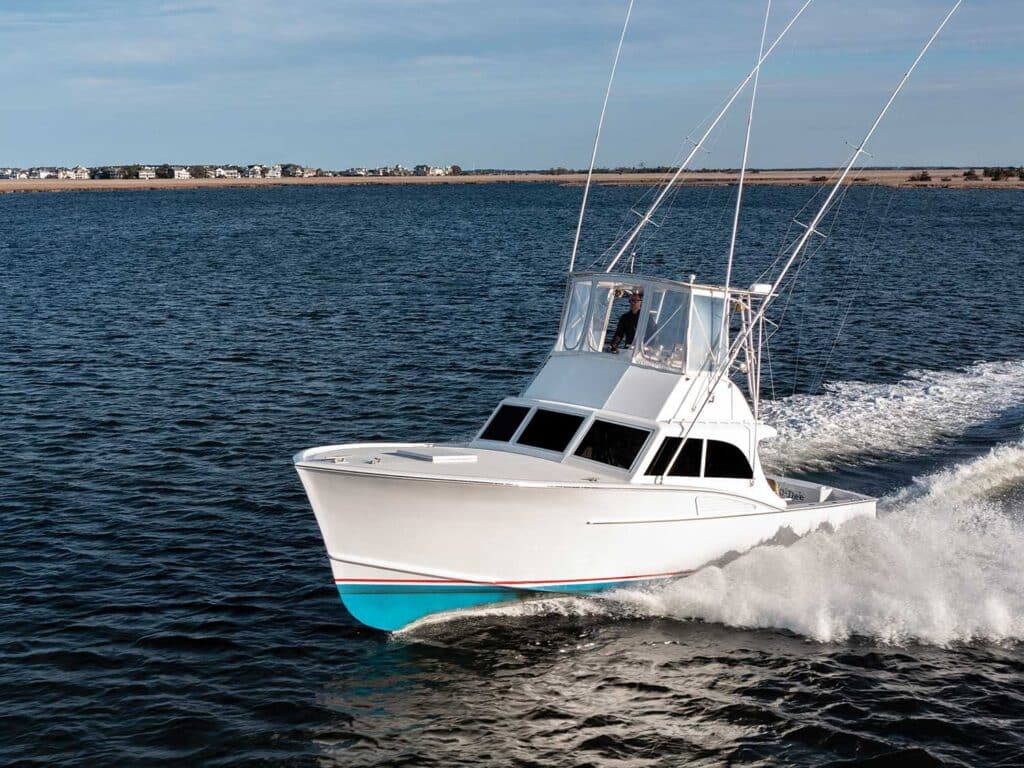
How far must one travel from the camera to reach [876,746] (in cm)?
1266

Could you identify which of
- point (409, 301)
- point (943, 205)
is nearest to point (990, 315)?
point (409, 301)

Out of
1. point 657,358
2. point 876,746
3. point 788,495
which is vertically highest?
point 657,358

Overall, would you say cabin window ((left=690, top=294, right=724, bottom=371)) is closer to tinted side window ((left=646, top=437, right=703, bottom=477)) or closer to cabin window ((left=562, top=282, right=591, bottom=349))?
tinted side window ((left=646, top=437, right=703, bottom=477))

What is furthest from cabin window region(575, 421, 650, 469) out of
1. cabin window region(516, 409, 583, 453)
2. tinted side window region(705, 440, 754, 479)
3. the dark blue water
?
the dark blue water

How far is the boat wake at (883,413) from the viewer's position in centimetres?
2355

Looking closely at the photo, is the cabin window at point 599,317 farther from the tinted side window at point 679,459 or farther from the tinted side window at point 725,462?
the tinted side window at point 725,462

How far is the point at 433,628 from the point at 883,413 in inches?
614

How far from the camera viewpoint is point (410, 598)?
14.9 metres

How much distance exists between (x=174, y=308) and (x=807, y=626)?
3519 cm

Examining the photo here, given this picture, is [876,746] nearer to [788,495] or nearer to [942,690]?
[942,690]

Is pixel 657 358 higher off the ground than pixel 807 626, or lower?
higher

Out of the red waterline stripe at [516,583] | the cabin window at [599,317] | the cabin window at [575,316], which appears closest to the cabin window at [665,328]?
the cabin window at [599,317]

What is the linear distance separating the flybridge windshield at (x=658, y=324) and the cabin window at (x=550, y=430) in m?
1.57

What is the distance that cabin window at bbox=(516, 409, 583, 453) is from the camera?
16.6 metres
